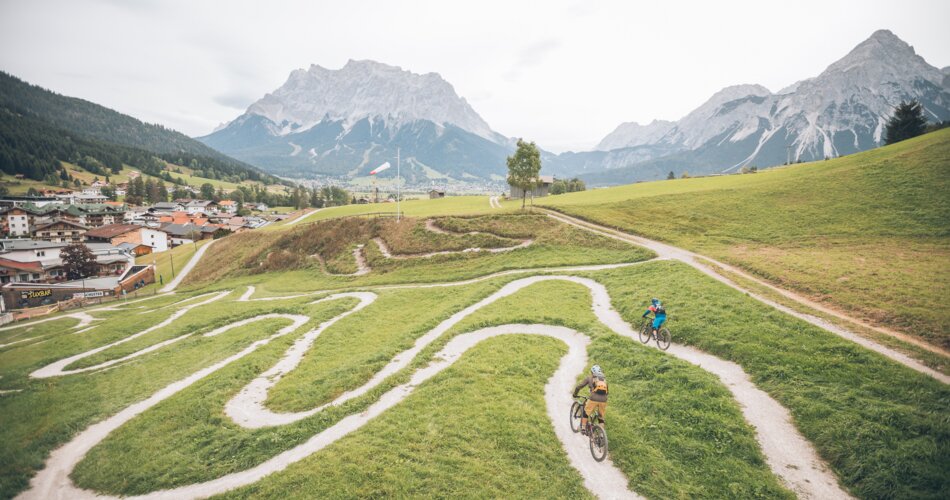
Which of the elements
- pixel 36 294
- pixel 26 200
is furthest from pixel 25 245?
pixel 26 200

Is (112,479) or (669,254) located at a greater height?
(669,254)

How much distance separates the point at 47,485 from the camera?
48.5ft

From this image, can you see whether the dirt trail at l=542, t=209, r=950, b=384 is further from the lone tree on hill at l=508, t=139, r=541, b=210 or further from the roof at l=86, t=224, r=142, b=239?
the roof at l=86, t=224, r=142, b=239

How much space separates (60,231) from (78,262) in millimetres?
76655

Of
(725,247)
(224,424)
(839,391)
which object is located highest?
(725,247)

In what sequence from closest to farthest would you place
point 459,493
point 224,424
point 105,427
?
point 459,493
point 224,424
point 105,427

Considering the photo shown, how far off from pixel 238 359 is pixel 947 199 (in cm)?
6470

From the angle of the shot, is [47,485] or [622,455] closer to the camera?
[622,455]

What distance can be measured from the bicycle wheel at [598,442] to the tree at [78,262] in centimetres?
12820

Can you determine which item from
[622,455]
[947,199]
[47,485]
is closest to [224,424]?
[47,485]

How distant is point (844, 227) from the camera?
37.1 metres

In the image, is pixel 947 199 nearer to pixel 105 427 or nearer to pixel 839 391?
pixel 839 391

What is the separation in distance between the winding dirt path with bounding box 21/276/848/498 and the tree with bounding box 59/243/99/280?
93.3 m

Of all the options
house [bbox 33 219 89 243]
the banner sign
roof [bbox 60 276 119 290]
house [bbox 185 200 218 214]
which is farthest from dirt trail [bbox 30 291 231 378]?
house [bbox 185 200 218 214]
